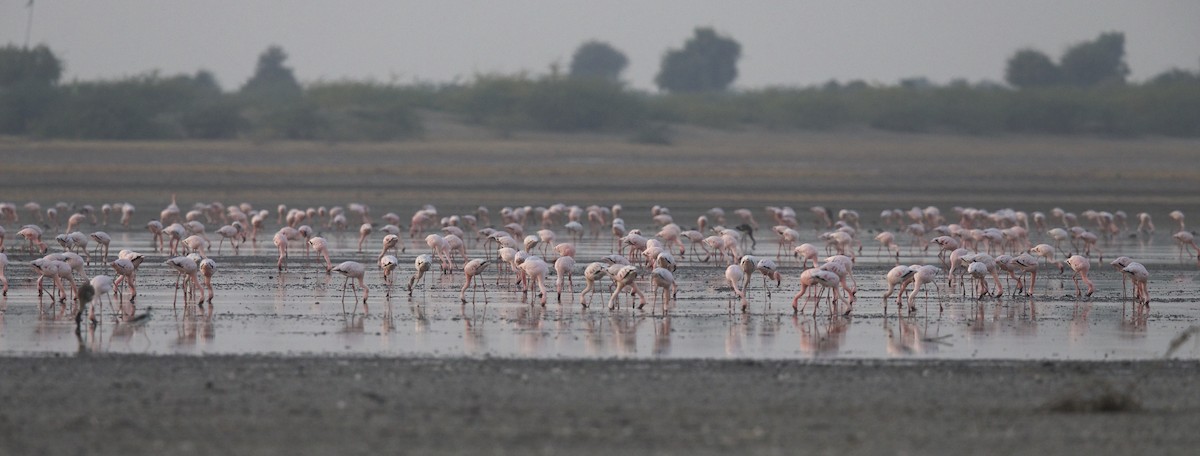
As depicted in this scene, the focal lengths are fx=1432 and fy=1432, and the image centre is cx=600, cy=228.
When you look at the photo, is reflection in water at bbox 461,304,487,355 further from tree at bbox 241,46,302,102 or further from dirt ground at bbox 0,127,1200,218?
tree at bbox 241,46,302,102

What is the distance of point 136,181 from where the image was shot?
141 feet

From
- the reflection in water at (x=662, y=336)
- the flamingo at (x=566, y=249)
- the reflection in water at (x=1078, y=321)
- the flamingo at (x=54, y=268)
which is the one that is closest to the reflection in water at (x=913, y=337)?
the reflection in water at (x=1078, y=321)

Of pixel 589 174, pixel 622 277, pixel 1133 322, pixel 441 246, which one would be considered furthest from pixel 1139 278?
pixel 589 174

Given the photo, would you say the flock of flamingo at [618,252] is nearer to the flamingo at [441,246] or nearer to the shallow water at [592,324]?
the flamingo at [441,246]

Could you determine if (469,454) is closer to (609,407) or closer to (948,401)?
(609,407)

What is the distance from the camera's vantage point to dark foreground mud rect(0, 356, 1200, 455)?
29.7 feet

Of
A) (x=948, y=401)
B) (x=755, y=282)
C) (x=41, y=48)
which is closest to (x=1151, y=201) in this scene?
(x=755, y=282)

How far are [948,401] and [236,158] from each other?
4119 cm

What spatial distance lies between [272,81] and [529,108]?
39.3 metres

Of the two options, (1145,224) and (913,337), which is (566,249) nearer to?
(913,337)

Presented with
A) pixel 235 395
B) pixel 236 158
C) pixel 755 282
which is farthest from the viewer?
pixel 236 158

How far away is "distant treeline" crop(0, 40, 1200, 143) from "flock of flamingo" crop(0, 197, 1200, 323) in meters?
22.7

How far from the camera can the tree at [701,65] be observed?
400 ft

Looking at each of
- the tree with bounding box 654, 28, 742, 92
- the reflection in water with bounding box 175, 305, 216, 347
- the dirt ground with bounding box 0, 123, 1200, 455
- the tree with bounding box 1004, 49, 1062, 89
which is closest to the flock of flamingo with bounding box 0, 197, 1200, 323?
the reflection in water with bounding box 175, 305, 216, 347
